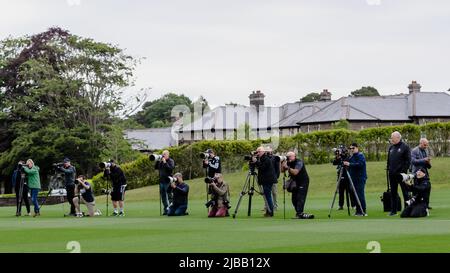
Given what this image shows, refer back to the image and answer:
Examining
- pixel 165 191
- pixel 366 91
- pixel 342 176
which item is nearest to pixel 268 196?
pixel 342 176

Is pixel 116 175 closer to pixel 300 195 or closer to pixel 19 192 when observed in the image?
pixel 19 192

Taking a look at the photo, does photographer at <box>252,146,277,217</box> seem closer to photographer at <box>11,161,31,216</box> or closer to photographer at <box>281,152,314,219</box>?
photographer at <box>281,152,314,219</box>

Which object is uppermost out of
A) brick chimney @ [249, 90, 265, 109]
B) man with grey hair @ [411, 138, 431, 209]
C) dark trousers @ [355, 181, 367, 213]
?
brick chimney @ [249, 90, 265, 109]

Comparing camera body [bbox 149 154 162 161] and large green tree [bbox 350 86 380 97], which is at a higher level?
large green tree [bbox 350 86 380 97]

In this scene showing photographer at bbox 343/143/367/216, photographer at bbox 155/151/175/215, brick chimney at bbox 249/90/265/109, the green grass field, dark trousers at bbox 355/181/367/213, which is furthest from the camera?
brick chimney at bbox 249/90/265/109

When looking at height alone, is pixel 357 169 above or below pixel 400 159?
below

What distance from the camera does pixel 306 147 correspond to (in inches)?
2467

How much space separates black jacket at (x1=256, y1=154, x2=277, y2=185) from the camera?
1088 inches

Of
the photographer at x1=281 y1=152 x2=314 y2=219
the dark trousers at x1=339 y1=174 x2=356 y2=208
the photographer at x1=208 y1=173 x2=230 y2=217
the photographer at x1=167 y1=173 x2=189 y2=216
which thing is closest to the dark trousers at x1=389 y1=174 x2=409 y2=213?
the photographer at x1=281 y1=152 x2=314 y2=219

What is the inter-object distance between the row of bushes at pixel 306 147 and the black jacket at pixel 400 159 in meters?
33.6

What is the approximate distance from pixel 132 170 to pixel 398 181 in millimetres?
42082

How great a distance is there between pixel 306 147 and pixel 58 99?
26.9 meters

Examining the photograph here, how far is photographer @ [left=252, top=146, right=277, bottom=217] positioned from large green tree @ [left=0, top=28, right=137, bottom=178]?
5098cm
